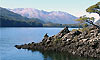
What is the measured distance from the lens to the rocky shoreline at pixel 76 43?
7207 cm

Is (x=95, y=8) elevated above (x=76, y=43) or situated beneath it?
elevated above

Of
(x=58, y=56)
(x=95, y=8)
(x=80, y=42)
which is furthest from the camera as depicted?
(x=95, y=8)

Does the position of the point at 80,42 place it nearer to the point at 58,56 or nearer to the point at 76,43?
the point at 76,43

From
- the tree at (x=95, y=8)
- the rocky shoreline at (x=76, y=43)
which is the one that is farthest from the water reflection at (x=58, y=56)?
the tree at (x=95, y=8)

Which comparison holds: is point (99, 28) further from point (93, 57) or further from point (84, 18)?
point (93, 57)

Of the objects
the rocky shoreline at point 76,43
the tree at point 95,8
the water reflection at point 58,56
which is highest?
the tree at point 95,8

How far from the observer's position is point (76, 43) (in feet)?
258

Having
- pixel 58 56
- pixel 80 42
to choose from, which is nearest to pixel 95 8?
pixel 80 42

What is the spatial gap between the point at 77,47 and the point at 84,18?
17.1 metres

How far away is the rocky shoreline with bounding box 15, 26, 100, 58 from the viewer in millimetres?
72075

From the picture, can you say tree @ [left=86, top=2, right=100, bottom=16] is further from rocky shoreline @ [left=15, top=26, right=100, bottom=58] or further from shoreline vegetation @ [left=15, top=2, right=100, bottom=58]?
rocky shoreline @ [left=15, top=26, right=100, bottom=58]

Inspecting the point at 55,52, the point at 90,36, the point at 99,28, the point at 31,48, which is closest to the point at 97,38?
the point at 90,36

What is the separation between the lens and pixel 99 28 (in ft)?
289

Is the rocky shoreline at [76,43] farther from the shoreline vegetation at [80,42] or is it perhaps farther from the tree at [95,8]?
the tree at [95,8]
